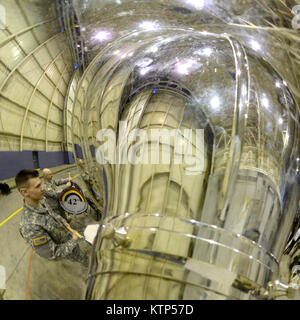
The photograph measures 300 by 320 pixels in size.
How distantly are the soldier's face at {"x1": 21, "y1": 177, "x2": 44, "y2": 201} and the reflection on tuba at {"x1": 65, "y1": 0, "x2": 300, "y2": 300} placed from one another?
13 centimetres

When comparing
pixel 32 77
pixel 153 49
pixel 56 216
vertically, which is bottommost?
pixel 56 216

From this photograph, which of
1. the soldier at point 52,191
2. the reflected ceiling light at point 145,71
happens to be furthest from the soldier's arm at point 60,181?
the reflected ceiling light at point 145,71

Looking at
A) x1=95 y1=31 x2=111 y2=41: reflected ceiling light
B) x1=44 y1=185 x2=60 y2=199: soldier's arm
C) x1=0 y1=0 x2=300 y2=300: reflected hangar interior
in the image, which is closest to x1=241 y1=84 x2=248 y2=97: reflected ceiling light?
x1=0 y1=0 x2=300 y2=300: reflected hangar interior

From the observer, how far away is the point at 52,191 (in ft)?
1.86

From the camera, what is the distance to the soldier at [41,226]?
21.0 inches

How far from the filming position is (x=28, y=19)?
1.72ft

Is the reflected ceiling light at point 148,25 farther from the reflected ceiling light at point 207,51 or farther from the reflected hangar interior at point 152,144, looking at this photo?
the reflected ceiling light at point 207,51

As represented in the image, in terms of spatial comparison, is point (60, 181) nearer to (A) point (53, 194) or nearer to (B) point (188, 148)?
(A) point (53, 194)

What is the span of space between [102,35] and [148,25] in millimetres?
117

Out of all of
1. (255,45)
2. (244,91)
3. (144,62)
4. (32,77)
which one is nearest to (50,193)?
Result: (32,77)

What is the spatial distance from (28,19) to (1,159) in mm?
271
